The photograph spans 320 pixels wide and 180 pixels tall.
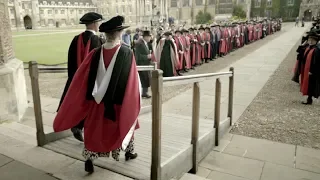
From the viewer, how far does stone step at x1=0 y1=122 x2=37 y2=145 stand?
3.61 metres

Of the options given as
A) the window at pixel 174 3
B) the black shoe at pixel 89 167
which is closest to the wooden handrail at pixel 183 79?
the black shoe at pixel 89 167

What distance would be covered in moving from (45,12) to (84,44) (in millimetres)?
74667

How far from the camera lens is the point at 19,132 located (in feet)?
12.9

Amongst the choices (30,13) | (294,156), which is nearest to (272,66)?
(294,156)

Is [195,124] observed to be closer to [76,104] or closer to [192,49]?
[76,104]

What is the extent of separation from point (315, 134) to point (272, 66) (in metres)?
7.42

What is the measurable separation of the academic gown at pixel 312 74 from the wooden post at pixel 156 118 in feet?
17.2

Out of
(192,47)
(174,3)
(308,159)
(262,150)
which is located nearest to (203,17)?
(174,3)

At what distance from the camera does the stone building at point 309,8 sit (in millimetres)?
49250

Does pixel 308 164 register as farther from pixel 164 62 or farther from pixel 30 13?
pixel 30 13

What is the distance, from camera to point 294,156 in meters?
3.91

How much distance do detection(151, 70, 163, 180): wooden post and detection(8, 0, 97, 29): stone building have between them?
66680 millimetres

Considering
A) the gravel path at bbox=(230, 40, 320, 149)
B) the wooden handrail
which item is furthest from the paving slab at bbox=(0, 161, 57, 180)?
the gravel path at bbox=(230, 40, 320, 149)

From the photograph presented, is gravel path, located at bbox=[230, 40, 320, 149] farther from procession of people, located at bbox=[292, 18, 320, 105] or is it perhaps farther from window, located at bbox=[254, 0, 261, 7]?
window, located at bbox=[254, 0, 261, 7]
